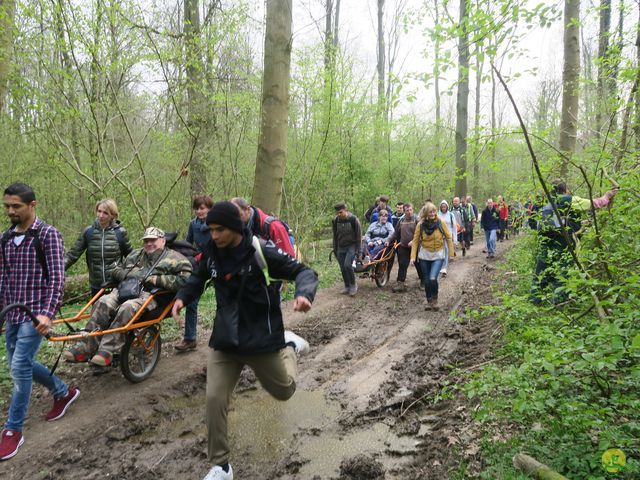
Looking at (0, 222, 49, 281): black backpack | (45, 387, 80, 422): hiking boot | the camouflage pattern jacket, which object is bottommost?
(45, 387, 80, 422): hiking boot

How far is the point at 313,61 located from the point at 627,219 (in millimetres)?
9734

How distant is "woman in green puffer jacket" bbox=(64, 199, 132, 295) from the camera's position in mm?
5266

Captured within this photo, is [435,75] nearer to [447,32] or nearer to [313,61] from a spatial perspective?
[447,32]

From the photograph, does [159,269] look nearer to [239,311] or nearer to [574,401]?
[239,311]

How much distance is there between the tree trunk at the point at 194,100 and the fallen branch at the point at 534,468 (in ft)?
23.4

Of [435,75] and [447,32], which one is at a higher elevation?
[447,32]

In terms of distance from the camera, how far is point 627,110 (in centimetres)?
507

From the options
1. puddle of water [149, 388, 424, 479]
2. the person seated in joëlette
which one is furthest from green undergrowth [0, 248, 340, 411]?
puddle of water [149, 388, 424, 479]

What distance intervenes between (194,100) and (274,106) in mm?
2254

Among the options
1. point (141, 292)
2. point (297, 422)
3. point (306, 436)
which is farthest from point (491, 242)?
point (141, 292)

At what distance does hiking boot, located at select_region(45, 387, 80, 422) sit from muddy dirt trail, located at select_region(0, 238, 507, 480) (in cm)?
7

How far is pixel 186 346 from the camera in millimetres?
5840

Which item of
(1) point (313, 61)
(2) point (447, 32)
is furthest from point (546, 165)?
(1) point (313, 61)

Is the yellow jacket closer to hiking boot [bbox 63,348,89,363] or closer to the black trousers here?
the black trousers
